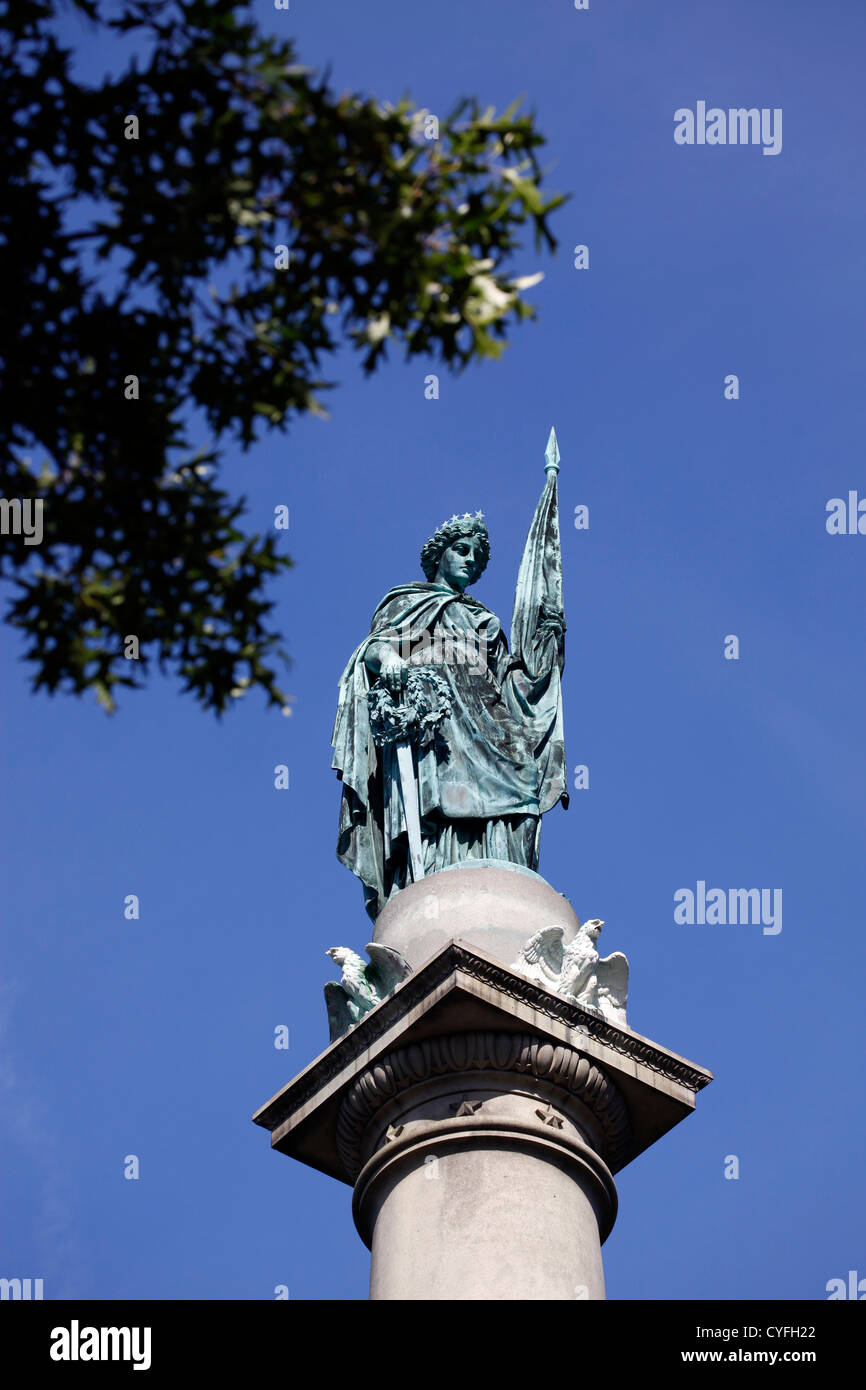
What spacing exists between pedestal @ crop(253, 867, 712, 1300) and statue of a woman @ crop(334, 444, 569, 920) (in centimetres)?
172

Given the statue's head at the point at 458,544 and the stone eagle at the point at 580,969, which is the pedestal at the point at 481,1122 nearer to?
the stone eagle at the point at 580,969

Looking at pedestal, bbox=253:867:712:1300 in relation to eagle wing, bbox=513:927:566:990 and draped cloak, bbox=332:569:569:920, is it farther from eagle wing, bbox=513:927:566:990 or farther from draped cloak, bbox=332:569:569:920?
draped cloak, bbox=332:569:569:920

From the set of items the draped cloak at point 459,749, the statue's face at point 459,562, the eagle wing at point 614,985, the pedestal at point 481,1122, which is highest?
the statue's face at point 459,562

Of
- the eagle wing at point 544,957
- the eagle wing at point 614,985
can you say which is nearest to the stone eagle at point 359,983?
the eagle wing at point 544,957

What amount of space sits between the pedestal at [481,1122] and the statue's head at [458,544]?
16.7 feet

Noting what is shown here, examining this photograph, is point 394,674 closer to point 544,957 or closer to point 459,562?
point 459,562

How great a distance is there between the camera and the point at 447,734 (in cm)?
1722

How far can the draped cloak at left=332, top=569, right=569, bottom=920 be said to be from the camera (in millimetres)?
16922

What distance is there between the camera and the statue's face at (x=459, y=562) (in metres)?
19.2

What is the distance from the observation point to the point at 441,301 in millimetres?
8898

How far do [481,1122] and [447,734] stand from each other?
168 inches

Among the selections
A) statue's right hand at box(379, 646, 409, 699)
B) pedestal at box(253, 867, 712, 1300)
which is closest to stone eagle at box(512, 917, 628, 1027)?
pedestal at box(253, 867, 712, 1300)
